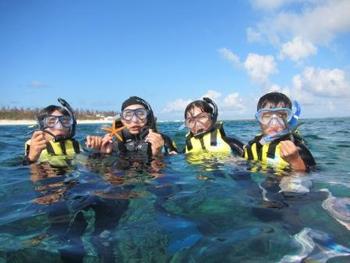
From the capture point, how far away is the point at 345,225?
2.83 metres

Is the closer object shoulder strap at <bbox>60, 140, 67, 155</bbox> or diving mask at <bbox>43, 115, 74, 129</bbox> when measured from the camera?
diving mask at <bbox>43, 115, 74, 129</bbox>

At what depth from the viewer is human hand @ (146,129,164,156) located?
622 centimetres

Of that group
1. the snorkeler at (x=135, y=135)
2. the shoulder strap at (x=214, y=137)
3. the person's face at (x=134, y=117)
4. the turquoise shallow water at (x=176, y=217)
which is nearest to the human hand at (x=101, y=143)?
the snorkeler at (x=135, y=135)

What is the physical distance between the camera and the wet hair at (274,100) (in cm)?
504

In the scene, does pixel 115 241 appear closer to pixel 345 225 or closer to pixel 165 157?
pixel 345 225

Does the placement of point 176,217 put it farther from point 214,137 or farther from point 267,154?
point 214,137

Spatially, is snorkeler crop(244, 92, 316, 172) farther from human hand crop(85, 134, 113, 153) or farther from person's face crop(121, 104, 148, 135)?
human hand crop(85, 134, 113, 153)

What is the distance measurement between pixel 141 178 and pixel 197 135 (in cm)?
224

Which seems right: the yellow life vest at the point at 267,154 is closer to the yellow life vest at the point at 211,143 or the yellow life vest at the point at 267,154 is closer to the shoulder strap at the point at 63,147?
the yellow life vest at the point at 211,143

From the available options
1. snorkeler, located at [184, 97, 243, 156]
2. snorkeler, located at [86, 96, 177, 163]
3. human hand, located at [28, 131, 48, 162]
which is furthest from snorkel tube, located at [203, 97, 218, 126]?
human hand, located at [28, 131, 48, 162]

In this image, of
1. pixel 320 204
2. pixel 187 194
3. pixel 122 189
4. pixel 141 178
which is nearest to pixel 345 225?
pixel 320 204

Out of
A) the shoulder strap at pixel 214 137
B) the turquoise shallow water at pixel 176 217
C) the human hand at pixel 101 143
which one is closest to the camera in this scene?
the turquoise shallow water at pixel 176 217

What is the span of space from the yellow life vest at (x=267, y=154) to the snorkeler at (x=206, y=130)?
3.34 feet

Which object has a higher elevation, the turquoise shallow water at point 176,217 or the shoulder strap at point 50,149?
the shoulder strap at point 50,149
